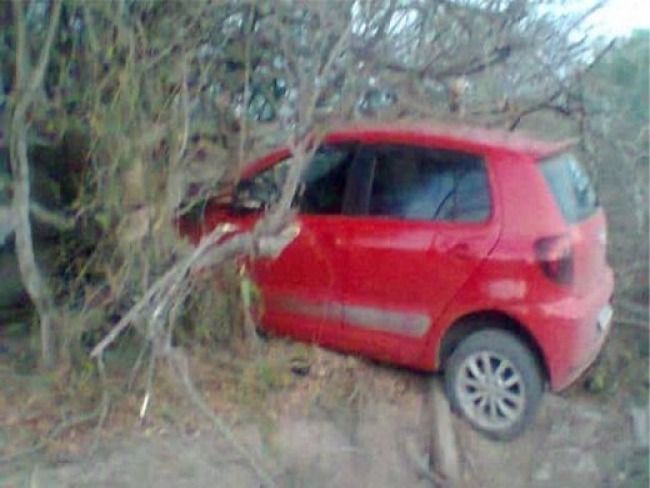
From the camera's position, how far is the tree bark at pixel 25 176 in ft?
16.0

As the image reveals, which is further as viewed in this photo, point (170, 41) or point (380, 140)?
point (380, 140)

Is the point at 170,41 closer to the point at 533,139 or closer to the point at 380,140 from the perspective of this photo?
the point at 380,140

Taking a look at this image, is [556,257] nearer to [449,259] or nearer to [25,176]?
[449,259]

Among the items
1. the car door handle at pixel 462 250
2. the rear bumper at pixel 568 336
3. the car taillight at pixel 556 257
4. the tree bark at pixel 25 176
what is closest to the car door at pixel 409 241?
the car door handle at pixel 462 250

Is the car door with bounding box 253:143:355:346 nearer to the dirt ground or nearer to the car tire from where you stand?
the dirt ground

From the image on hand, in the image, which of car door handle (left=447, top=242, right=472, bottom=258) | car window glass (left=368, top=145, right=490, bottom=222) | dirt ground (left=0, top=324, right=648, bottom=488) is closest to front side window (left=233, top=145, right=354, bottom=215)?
car window glass (left=368, top=145, right=490, bottom=222)

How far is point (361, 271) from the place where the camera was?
6.03 metres

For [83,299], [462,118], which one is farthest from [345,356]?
[462,118]

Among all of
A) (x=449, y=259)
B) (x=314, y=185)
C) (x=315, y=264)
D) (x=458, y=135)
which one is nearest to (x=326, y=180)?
(x=314, y=185)

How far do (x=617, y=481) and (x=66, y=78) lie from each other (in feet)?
12.1

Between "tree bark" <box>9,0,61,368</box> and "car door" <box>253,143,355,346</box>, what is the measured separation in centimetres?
136

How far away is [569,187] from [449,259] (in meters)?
0.85

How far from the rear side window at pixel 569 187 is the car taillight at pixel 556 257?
0.63 ft

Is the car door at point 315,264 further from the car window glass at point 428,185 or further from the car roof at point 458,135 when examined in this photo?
the car window glass at point 428,185
